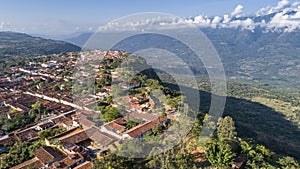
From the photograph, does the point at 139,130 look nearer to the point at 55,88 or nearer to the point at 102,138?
the point at 102,138

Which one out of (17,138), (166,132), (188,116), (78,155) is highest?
(188,116)

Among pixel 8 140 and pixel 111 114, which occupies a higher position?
pixel 111 114

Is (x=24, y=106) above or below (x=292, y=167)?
below

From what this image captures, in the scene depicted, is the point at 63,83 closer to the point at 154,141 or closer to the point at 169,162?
the point at 154,141

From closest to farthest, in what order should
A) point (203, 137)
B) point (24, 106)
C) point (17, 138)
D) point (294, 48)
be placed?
point (203, 137), point (17, 138), point (24, 106), point (294, 48)

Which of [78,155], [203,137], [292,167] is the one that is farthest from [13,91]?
[292,167]

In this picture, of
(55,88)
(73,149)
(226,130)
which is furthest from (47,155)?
(55,88)

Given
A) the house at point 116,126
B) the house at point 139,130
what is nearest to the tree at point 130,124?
the house at point 116,126
